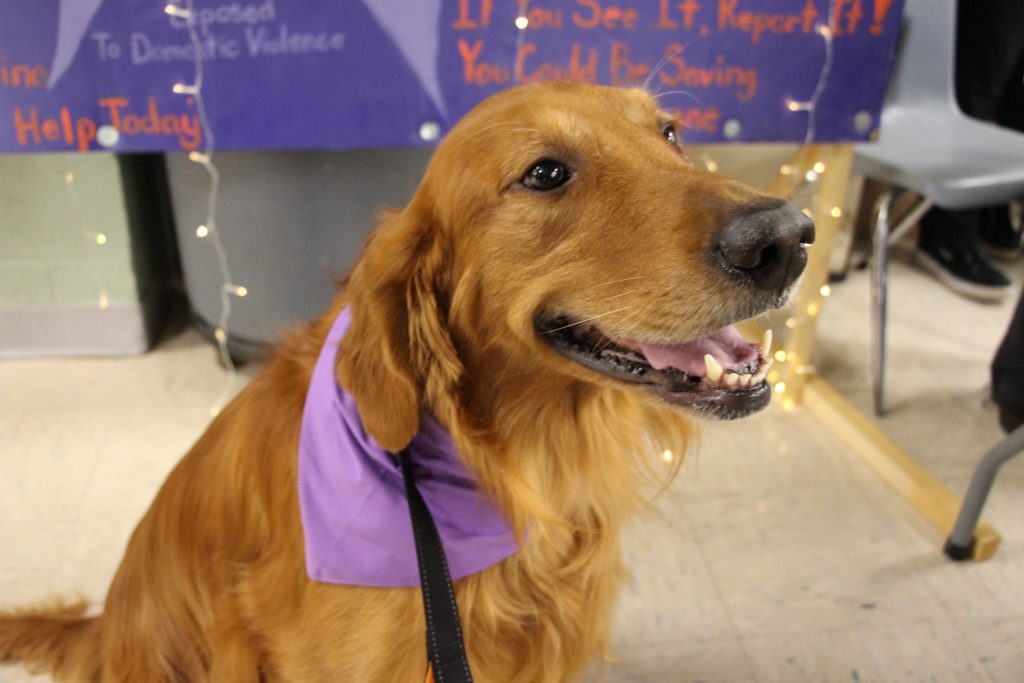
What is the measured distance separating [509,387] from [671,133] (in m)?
0.52

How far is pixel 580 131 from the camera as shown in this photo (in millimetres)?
1186

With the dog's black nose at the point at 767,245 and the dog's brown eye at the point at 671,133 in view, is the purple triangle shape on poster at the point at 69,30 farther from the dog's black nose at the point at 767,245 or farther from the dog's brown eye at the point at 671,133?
the dog's black nose at the point at 767,245

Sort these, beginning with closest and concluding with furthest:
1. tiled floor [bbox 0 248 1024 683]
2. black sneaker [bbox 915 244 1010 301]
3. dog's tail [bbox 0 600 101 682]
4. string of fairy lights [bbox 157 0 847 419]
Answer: dog's tail [bbox 0 600 101 682] → tiled floor [bbox 0 248 1024 683] → string of fairy lights [bbox 157 0 847 419] → black sneaker [bbox 915 244 1010 301]

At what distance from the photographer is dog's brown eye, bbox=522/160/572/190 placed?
1179 mm

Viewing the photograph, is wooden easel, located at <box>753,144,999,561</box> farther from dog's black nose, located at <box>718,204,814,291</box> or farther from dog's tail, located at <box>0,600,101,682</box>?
dog's tail, located at <box>0,600,101,682</box>

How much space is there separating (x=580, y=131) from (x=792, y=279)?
36cm

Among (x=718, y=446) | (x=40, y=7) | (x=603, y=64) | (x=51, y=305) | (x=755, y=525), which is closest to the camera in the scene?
(x=40, y=7)

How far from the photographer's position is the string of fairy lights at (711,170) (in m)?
2.00

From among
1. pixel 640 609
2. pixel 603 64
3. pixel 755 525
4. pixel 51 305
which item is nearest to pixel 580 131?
pixel 603 64

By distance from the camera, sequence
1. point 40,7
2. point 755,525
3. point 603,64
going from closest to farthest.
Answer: point 40,7 < point 603,64 < point 755,525

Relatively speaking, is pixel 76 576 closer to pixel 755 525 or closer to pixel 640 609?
pixel 640 609

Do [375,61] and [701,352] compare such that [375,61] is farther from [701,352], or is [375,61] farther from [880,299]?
[880,299]

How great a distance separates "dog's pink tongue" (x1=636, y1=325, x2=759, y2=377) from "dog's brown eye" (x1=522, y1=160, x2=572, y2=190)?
0.25 m

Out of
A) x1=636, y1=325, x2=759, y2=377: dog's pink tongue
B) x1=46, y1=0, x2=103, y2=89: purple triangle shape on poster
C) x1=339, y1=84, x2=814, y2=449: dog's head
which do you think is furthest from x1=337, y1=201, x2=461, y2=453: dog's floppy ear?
x1=46, y1=0, x2=103, y2=89: purple triangle shape on poster
